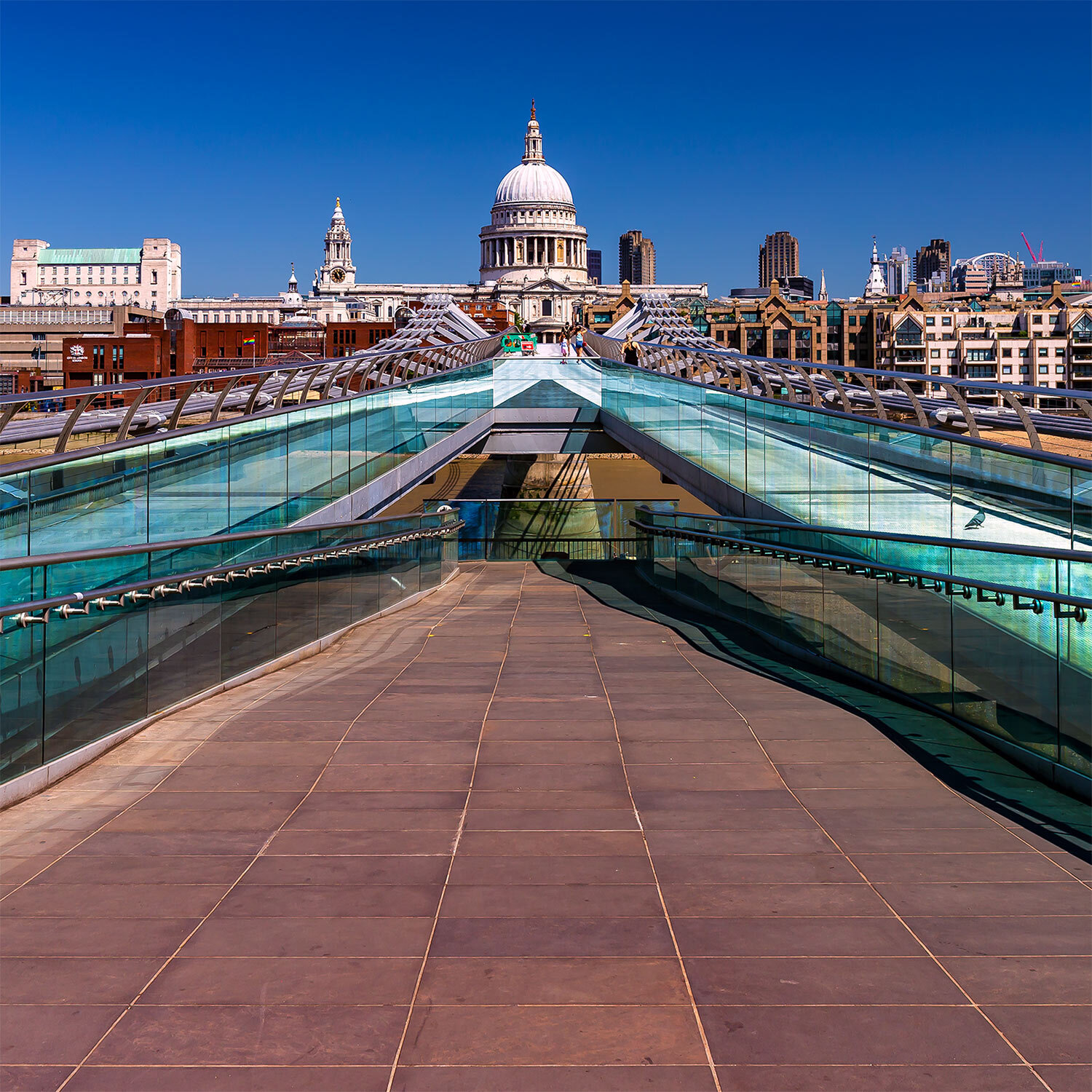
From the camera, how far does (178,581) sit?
26.4 feet

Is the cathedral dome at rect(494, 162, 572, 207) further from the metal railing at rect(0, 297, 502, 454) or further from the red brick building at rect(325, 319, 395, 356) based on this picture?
the metal railing at rect(0, 297, 502, 454)

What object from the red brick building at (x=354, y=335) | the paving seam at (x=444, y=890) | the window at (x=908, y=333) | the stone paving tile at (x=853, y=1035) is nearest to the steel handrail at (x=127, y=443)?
the paving seam at (x=444, y=890)

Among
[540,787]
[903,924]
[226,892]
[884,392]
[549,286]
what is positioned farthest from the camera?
[549,286]

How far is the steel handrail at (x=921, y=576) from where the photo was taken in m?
6.41

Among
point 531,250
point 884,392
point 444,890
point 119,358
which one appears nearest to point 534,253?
point 531,250

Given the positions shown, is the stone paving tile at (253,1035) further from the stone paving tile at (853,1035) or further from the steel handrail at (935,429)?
the steel handrail at (935,429)

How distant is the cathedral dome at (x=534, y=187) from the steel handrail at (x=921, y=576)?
534 feet

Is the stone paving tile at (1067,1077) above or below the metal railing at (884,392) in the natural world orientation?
below

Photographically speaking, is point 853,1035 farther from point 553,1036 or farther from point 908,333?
point 908,333

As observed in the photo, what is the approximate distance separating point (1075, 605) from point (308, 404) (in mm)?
9630

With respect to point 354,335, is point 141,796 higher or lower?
lower

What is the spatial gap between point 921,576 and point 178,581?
4.91m

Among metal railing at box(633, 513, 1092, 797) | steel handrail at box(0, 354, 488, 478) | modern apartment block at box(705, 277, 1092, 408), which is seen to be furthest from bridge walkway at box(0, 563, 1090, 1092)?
modern apartment block at box(705, 277, 1092, 408)

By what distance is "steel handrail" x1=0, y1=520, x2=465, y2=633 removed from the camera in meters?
6.31
